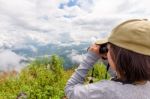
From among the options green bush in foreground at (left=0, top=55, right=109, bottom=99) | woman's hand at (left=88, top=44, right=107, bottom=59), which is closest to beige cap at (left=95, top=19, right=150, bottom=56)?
woman's hand at (left=88, top=44, right=107, bottom=59)

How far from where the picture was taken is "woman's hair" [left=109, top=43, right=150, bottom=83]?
2.31m

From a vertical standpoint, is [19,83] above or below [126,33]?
below

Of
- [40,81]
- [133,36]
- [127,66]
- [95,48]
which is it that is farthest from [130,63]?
[40,81]

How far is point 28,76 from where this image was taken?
10164 millimetres

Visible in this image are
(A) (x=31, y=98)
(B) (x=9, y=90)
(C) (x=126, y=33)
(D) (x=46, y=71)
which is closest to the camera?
(C) (x=126, y=33)

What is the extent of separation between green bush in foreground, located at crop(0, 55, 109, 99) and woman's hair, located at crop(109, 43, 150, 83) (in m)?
4.98

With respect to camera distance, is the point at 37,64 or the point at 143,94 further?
the point at 37,64

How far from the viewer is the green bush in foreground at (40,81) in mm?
7637

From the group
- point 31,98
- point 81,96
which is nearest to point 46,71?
point 31,98

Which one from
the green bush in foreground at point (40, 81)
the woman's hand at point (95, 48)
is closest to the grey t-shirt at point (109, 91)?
Answer: the woman's hand at point (95, 48)

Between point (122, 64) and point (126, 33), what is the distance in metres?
0.18

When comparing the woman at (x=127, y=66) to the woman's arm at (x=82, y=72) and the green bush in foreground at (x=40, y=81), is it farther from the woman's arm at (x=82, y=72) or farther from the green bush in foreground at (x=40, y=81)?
the green bush in foreground at (x=40, y=81)

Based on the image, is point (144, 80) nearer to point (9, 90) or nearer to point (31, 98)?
point (31, 98)

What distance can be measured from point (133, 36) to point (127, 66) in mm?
178
